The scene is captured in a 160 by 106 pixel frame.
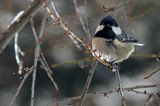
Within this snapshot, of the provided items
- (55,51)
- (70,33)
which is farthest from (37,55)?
(55,51)

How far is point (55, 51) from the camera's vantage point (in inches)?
332

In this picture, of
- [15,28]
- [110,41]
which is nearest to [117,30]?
[110,41]

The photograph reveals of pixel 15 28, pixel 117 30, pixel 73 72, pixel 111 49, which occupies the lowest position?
pixel 73 72

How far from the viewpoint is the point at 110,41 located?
353 centimetres

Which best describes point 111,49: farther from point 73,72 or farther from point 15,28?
point 73,72

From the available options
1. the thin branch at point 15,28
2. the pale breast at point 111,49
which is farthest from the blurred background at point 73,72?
the thin branch at point 15,28

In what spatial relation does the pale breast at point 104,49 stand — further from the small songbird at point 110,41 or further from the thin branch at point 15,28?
the thin branch at point 15,28

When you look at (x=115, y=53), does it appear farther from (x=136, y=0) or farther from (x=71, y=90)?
(x=71, y=90)

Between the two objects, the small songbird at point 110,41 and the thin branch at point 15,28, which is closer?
the thin branch at point 15,28

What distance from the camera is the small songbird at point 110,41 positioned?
11.3 ft

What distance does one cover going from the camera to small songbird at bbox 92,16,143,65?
3.45 meters

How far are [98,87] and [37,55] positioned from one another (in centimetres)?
579

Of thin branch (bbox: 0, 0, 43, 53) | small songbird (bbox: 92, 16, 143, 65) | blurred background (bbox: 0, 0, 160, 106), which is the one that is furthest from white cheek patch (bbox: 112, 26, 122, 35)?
blurred background (bbox: 0, 0, 160, 106)

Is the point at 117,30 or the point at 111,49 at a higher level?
the point at 117,30
